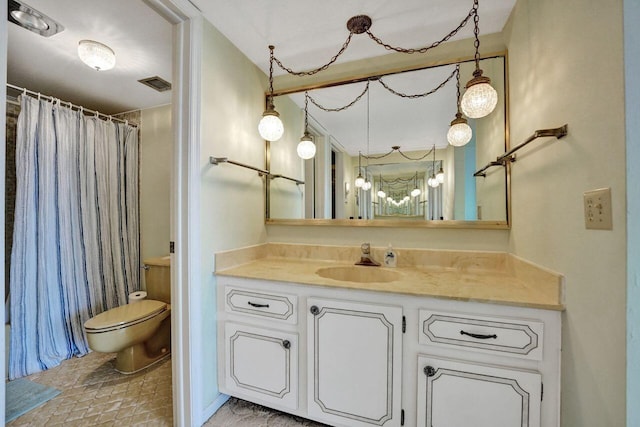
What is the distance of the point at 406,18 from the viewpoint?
1.32m

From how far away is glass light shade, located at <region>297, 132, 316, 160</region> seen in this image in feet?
5.82

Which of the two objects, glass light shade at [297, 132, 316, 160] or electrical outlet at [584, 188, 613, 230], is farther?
glass light shade at [297, 132, 316, 160]

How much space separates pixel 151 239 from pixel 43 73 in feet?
5.01

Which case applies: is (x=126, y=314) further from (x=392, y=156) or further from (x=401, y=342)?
(x=392, y=156)

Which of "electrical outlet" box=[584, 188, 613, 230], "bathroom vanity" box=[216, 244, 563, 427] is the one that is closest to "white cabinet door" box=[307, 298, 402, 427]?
"bathroom vanity" box=[216, 244, 563, 427]

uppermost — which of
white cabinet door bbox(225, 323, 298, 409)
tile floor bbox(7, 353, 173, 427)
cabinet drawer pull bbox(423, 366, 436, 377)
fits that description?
cabinet drawer pull bbox(423, 366, 436, 377)

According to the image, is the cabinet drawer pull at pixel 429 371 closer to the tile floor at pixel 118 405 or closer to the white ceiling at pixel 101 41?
the tile floor at pixel 118 405

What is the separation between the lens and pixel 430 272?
1.41 metres

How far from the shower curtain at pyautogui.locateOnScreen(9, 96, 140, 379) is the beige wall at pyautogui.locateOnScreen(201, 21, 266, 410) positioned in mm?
1536

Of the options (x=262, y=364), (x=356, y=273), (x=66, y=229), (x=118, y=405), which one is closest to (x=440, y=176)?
(x=356, y=273)

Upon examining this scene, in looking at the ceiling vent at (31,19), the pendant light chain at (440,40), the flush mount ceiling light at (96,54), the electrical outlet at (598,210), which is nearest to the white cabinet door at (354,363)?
the electrical outlet at (598,210)

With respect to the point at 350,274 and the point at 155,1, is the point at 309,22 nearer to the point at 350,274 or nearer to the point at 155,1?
the point at 155,1

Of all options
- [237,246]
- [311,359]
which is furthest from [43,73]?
[311,359]

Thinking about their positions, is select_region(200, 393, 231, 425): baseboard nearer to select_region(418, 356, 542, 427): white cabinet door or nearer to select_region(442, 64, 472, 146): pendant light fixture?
select_region(418, 356, 542, 427): white cabinet door
